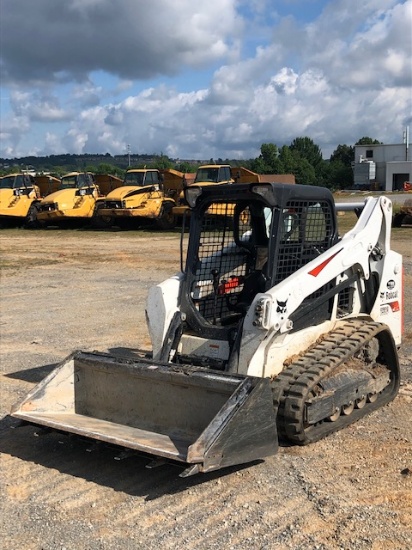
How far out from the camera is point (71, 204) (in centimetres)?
2598

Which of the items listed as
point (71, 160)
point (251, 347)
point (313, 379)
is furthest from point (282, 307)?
point (71, 160)

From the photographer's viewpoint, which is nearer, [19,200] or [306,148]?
[19,200]

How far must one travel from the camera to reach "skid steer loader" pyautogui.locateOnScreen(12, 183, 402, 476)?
4.49 meters

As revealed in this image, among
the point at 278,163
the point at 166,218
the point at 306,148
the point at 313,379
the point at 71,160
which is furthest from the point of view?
the point at 306,148

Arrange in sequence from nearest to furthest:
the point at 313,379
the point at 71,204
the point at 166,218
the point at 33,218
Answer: the point at 313,379, the point at 166,218, the point at 71,204, the point at 33,218

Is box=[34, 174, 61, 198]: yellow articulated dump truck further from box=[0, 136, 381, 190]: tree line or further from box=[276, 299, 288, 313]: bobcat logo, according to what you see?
box=[0, 136, 381, 190]: tree line

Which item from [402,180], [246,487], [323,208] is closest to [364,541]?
[246,487]

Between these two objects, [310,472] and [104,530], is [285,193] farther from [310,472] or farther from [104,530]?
[104,530]

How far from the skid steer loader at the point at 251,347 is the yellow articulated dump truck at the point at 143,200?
738 inches

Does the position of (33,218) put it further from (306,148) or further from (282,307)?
(306,148)

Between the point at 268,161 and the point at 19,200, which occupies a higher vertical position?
the point at 268,161

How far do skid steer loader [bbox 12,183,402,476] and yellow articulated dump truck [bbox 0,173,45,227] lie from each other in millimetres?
22254

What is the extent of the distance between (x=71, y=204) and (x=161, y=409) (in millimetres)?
21887

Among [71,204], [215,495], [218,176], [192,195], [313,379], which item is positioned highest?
[218,176]
